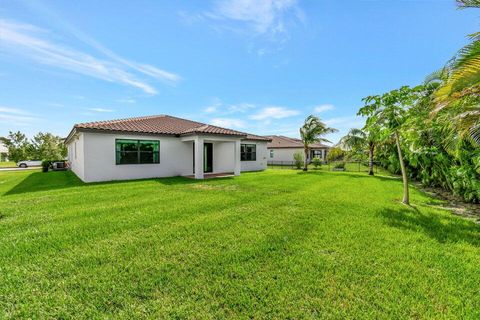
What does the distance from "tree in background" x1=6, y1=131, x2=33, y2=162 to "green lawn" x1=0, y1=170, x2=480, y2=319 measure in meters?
38.5

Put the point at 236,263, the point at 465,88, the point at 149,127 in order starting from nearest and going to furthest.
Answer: the point at 236,263 < the point at 465,88 < the point at 149,127

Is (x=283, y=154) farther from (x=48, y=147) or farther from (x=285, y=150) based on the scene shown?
(x=48, y=147)

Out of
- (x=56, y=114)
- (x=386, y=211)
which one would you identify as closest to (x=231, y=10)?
(x=386, y=211)

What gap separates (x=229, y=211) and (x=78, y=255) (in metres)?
3.93

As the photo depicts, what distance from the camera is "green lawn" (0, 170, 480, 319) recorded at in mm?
2723

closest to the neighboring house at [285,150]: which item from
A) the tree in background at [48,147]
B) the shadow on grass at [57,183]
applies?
the shadow on grass at [57,183]

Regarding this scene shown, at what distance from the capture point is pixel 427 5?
7562 mm

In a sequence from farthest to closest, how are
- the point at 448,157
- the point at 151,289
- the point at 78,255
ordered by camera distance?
the point at 448,157
the point at 78,255
the point at 151,289

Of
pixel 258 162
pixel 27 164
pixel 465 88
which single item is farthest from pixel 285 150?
pixel 27 164

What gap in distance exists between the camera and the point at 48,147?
33.6 metres

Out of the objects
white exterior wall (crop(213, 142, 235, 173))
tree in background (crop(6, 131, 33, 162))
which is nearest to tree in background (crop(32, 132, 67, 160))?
tree in background (crop(6, 131, 33, 162))

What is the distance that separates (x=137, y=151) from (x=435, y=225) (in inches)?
591

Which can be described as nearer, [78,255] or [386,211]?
[78,255]

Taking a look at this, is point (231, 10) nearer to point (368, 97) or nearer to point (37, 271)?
point (368, 97)
